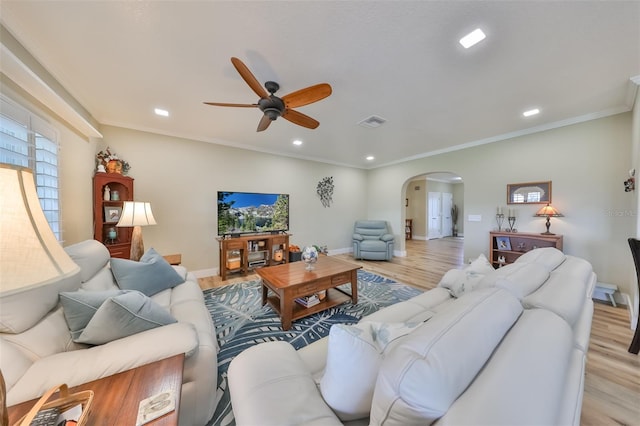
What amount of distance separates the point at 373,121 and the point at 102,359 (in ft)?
11.0

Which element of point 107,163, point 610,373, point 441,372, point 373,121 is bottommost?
point 610,373

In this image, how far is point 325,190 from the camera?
18.1 ft

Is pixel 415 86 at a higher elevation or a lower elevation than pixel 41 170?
higher

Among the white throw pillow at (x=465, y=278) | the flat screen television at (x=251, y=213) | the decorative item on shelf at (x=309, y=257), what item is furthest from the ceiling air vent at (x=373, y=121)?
the flat screen television at (x=251, y=213)

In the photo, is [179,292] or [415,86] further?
[415,86]

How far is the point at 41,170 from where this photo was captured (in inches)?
75.6

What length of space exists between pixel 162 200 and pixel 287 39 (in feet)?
10.5

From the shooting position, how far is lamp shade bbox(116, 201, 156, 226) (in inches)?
98.3

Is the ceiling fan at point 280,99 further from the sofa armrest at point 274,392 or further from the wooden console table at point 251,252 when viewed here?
the wooden console table at point 251,252

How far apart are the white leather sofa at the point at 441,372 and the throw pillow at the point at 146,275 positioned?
1.57m

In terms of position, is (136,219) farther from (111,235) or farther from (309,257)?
(309,257)

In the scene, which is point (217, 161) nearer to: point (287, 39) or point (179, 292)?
point (179, 292)

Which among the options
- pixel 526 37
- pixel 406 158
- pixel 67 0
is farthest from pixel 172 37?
pixel 406 158

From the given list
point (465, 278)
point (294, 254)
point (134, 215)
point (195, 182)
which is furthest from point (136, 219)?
point (465, 278)
